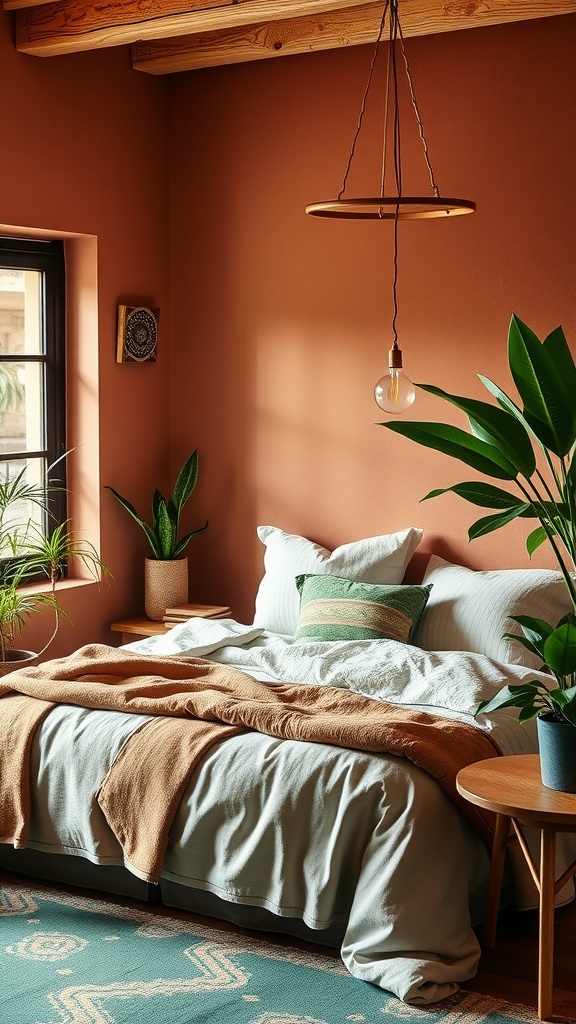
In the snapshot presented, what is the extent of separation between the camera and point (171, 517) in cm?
569

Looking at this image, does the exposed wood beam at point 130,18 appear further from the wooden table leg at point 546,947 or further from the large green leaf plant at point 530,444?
the wooden table leg at point 546,947

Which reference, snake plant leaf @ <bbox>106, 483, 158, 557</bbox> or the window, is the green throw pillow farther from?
the window

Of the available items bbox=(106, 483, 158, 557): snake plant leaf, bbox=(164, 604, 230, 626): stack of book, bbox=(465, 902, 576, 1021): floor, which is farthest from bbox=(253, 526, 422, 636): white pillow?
bbox=(465, 902, 576, 1021): floor

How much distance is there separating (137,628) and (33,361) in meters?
1.25

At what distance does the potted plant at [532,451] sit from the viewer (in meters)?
3.07

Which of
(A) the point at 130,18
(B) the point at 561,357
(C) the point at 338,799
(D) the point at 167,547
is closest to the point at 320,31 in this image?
(A) the point at 130,18

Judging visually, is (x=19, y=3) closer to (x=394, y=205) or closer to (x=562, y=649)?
(x=394, y=205)

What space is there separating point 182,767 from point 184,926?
18.0 inches

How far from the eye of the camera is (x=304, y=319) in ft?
18.3

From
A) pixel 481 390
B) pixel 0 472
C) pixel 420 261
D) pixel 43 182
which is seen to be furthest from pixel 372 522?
pixel 43 182

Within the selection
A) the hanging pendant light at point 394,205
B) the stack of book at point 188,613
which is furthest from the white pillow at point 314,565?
the hanging pendant light at point 394,205

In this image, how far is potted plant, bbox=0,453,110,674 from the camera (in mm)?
4906

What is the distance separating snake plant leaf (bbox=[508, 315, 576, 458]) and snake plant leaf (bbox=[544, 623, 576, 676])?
17.1 inches

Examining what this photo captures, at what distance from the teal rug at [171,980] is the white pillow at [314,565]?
1703mm
